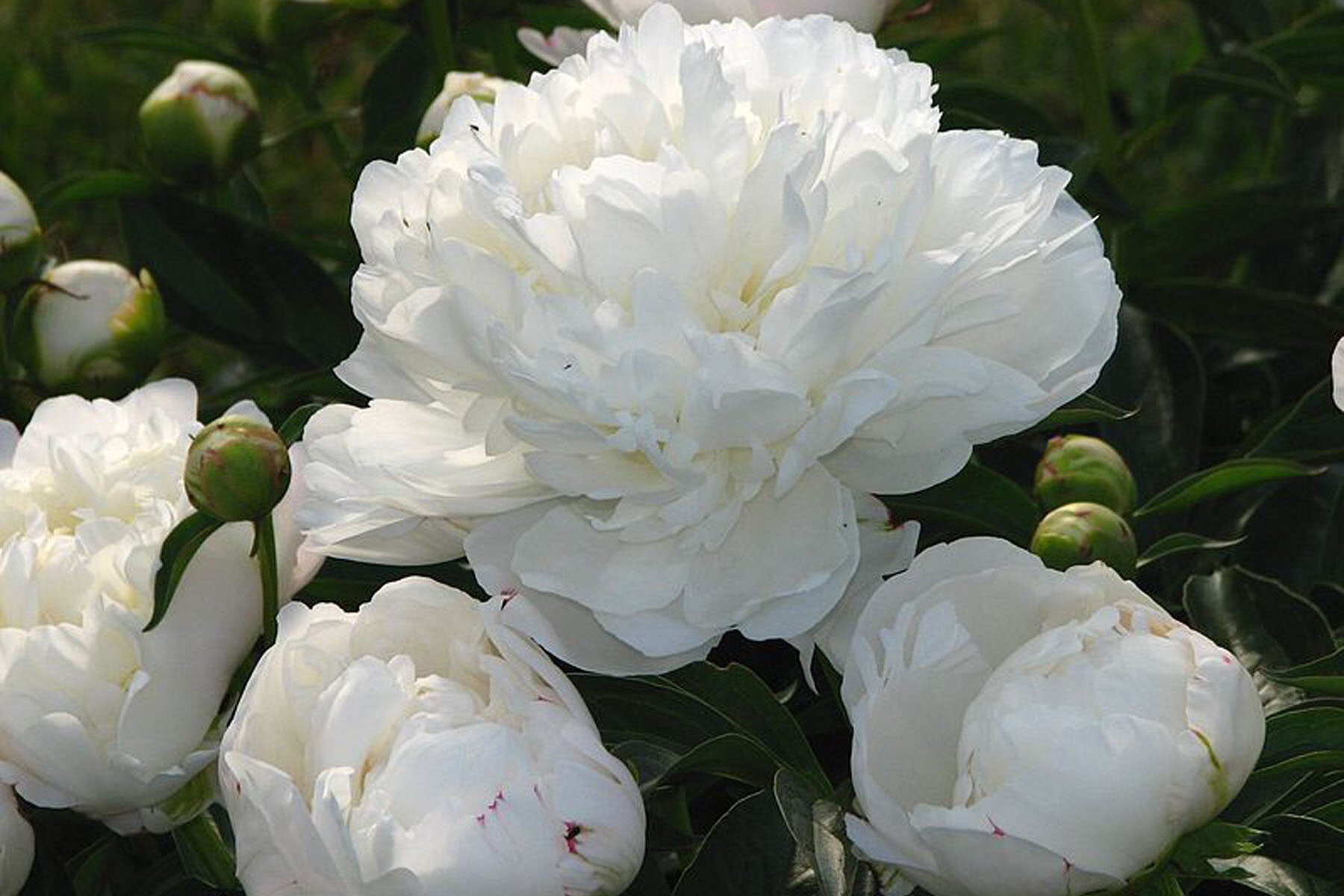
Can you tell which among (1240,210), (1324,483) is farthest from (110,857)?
(1240,210)

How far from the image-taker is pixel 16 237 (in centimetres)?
88

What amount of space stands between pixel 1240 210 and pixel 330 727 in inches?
29.0

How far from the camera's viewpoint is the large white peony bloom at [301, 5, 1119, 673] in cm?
59

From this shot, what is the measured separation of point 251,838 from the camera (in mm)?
566

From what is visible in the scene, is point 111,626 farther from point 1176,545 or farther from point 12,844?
point 1176,545

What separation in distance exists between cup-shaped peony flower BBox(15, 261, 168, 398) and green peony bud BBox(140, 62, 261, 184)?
119mm

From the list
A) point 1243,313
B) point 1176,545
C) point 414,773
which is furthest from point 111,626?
point 1243,313

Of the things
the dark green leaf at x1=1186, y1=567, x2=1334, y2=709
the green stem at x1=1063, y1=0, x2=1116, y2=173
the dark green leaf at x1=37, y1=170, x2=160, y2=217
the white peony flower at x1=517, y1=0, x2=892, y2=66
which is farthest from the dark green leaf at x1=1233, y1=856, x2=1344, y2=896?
the dark green leaf at x1=37, y1=170, x2=160, y2=217

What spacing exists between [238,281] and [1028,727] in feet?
2.00

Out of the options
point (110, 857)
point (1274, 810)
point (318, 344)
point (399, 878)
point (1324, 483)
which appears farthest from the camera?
point (318, 344)

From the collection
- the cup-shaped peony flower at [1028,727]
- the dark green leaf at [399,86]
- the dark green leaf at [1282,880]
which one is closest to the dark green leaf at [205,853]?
the cup-shaped peony flower at [1028,727]

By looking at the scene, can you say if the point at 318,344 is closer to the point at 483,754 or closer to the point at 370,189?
the point at 370,189

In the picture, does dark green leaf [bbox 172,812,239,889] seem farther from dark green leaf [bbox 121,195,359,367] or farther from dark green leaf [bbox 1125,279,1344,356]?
dark green leaf [bbox 1125,279,1344,356]

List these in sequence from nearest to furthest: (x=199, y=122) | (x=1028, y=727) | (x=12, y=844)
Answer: (x=1028, y=727)
(x=12, y=844)
(x=199, y=122)
